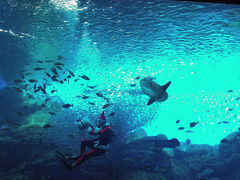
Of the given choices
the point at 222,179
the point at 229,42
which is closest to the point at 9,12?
the point at 229,42

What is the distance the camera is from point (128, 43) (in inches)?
478

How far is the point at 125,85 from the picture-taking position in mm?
18734

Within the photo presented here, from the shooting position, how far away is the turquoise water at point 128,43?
8.65m

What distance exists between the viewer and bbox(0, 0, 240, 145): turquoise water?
865 cm

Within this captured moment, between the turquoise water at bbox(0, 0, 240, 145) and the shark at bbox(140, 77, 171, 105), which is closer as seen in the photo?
the shark at bbox(140, 77, 171, 105)

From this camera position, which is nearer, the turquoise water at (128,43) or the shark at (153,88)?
the shark at (153,88)

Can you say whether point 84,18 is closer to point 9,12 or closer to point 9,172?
point 9,12

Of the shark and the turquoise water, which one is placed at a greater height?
the turquoise water

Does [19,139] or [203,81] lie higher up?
[203,81]

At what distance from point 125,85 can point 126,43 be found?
7341mm

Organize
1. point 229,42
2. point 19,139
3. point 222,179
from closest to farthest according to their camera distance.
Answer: point 19,139 → point 222,179 → point 229,42

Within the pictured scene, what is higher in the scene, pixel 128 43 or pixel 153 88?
pixel 128 43

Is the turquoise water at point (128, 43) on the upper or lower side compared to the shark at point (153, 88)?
upper

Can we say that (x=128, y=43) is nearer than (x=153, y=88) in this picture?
No
